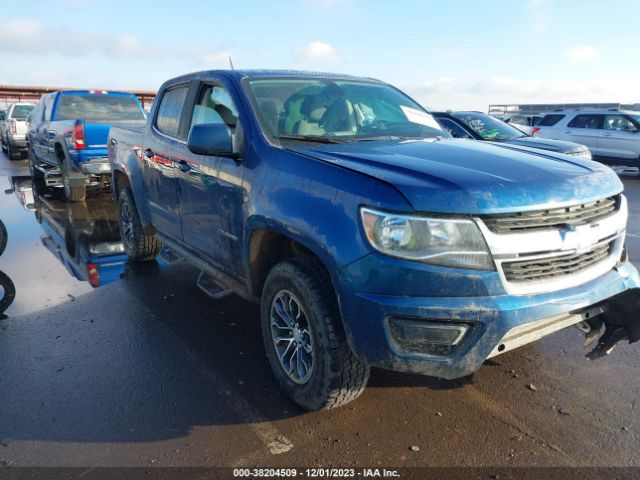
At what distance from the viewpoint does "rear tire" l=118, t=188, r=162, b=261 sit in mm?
5590

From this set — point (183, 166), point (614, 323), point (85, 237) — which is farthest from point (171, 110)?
point (614, 323)

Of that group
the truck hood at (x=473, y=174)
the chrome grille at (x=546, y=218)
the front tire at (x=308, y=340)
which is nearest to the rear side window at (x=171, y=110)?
the truck hood at (x=473, y=174)

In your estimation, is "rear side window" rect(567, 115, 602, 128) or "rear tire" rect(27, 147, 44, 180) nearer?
"rear tire" rect(27, 147, 44, 180)

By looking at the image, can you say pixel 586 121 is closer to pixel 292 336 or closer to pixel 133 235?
pixel 133 235

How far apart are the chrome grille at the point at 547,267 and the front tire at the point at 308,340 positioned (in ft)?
2.89

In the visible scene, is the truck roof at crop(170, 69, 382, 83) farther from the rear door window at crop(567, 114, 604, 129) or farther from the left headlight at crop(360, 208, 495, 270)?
the rear door window at crop(567, 114, 604, 129)

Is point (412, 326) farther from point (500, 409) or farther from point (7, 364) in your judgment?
point (7, 364)

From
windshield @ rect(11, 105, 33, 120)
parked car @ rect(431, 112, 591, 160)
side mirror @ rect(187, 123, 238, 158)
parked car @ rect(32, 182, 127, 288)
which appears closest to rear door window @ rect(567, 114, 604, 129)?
parked car @ rect(431, 112, 591, 160)

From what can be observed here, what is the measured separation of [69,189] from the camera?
964 centimetres

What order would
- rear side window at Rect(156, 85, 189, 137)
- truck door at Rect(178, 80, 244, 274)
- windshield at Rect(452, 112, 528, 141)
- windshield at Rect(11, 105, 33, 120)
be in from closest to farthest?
truck door at Rect(178, 80, 244, 274) → rear side window at Rect(156, 85, 189, 137) → windshield at Rect(452, 112, 528, 141) → windshield at Rect(11, 105, 33, 120)

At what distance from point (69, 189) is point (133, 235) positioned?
4.80 meters

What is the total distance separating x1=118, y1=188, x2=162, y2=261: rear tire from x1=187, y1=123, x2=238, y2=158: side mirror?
2542mm

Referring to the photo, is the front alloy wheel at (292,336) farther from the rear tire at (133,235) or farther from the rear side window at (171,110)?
the rear tire at (133,235)

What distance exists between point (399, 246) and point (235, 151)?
1420 mm
